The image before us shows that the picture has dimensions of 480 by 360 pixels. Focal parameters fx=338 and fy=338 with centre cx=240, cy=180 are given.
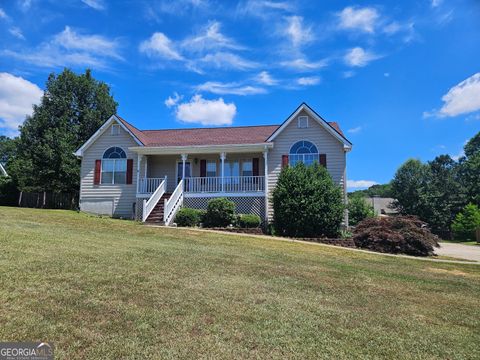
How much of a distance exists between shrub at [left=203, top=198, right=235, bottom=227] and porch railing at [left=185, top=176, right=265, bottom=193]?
2715mm

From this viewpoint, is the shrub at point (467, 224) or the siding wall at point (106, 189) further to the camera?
the shrub at point (467, 224)

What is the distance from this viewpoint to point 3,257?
655 cm

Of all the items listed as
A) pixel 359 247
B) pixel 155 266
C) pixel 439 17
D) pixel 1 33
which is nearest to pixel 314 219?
pixel 359 247

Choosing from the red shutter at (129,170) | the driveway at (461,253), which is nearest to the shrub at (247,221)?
the red shutter at (129,170)

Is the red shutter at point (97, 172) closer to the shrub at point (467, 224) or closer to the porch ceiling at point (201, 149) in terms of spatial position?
the porch ceiling at point (201, 149)

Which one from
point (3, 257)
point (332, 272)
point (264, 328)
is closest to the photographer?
point (264, 328)

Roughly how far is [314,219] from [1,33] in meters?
14.4

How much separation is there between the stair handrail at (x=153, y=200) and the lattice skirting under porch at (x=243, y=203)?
1.51 metres

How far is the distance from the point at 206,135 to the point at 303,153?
7249mm

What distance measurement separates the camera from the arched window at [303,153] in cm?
1989

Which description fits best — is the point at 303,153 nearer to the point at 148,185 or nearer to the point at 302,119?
the point at 302,119

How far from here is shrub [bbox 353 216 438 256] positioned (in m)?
14.8

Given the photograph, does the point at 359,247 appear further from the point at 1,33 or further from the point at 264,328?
the point at 1,33

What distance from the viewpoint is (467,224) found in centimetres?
3372
